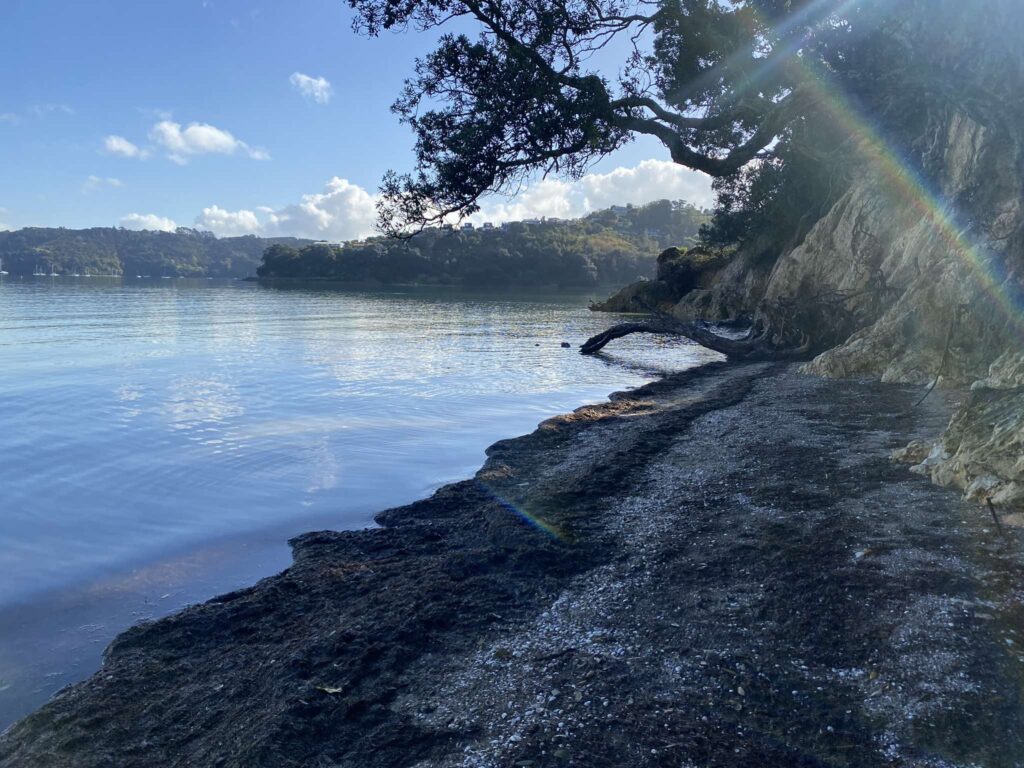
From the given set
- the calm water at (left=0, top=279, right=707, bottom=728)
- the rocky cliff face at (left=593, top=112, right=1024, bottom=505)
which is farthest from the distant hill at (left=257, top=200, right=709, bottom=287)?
the rocky cliff face at (left=593, top=112, right=1024, bottom=505)

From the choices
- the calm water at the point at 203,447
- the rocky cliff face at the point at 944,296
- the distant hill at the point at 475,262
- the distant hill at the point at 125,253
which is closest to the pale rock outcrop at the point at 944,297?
the rocky cliff face at the point at 944,296

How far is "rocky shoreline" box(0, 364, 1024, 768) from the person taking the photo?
12.6 feet

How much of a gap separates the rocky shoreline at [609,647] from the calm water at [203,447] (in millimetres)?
1043

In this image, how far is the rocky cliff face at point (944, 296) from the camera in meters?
7.29

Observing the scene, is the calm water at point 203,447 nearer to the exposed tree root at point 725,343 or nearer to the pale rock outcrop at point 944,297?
the exposed tree root at point 725,343

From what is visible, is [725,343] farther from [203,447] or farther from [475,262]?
[475,262]

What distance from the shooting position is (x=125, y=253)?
168m

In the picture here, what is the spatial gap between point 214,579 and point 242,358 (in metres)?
21.5

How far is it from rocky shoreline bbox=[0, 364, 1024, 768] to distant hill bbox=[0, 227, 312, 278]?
6497 inches

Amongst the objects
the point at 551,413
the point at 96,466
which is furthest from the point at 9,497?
the point at 551,413

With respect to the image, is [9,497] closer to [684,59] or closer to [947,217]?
[684,59]

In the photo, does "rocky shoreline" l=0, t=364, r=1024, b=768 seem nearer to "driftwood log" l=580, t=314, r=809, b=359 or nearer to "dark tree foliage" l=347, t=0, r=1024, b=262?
"dark tree foliage" l=347, t=0, r=1024, b=262

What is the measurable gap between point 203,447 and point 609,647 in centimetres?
1067

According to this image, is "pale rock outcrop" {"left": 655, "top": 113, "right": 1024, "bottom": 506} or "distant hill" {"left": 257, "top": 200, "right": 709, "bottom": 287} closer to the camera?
"pale rock outcrop" {"left": 655, "top": 113, "right": 1024, "bottom": 506}
